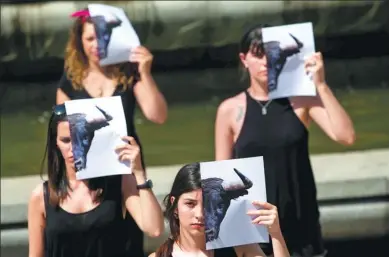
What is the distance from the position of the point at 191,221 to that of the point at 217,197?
13 cm

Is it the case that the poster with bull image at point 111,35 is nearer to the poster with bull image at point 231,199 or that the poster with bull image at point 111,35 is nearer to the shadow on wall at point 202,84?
the poster with bull image at point 231,199

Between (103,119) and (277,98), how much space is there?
0.84 meters

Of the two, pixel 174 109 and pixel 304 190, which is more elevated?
pixel 304 190

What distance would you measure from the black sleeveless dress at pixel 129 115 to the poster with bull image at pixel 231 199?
577 millimetres

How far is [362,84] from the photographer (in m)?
8.32

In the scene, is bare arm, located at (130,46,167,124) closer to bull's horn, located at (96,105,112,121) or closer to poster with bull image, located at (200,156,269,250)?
bull's horn, located at (96,105,112,121)

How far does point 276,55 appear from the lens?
396cm

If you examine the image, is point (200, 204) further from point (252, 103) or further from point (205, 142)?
point (205, 142)

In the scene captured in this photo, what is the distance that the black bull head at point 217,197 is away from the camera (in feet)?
10.5

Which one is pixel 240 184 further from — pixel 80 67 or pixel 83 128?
pixel 80 67

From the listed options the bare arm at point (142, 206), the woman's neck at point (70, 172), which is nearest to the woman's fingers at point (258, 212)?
the bare arm at point (142, 206)

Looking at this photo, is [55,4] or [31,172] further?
[55,4]

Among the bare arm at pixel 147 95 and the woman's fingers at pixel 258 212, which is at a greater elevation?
the bare arm at pixel 147 95

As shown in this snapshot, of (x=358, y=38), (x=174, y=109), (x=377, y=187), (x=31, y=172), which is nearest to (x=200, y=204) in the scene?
(x=377, y=187)
